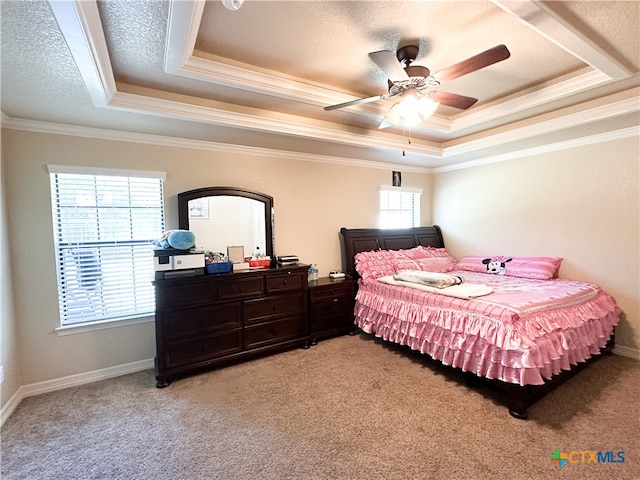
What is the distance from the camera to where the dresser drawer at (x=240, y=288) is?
118 inches

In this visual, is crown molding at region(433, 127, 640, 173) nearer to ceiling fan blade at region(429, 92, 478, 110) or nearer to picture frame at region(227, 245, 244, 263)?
ceiling fan blade at region(429, 92, 478, 110)

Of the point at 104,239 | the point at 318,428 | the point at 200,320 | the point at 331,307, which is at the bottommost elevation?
the point at 318,428

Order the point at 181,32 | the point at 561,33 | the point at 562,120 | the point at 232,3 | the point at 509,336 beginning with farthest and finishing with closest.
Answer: the point at 562,120
the point at 509,336
the point at 561,33
the point at 181,32
the point at 232,3

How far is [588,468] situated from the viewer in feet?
5.76

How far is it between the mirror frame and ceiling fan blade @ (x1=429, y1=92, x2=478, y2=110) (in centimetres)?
203

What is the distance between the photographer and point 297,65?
7.75 ft

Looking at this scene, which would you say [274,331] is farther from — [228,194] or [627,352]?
[627,352]

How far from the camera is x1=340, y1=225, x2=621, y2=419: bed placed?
225 cm

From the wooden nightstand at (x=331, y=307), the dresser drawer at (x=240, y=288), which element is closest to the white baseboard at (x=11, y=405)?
the dresser drawer at (x=240, y=288)

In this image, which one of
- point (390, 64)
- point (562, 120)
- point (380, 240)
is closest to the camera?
point (390, 64)

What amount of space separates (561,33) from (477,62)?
1.63 feet

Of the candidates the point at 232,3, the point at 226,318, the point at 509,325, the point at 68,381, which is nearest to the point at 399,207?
the point at 509,325

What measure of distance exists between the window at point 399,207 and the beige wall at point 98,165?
1079 millimetres

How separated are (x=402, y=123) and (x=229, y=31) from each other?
1473mm
